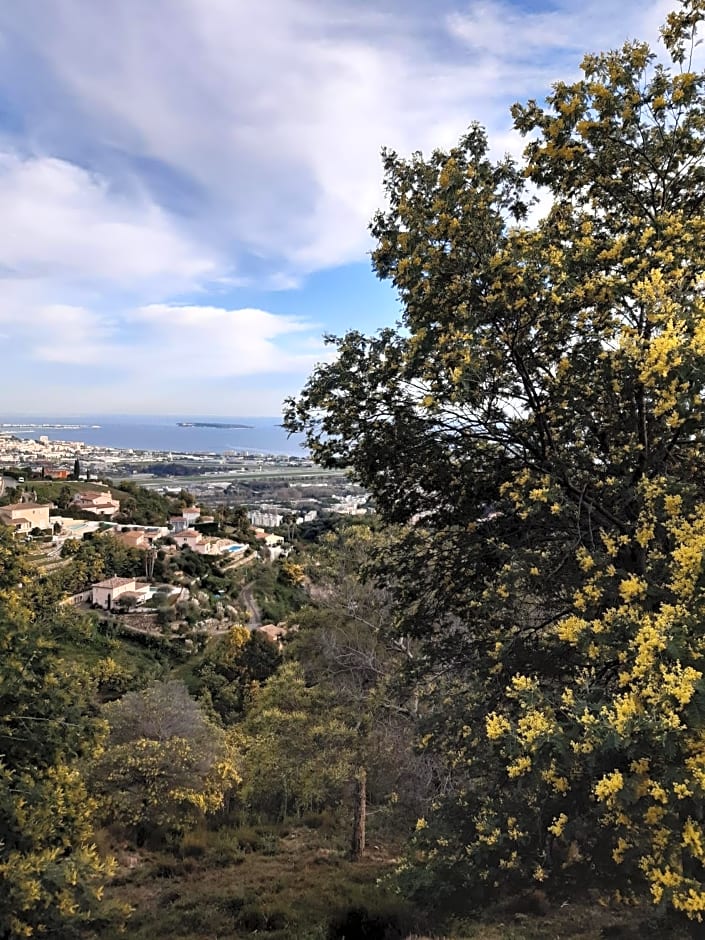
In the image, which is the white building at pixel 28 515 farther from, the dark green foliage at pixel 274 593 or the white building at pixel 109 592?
the dark green foliage at pixel 274 593

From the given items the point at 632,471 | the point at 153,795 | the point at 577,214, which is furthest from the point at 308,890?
the point at 577,214

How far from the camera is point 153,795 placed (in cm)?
1181

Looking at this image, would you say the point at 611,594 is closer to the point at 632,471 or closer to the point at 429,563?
Answer: the point at 632,471

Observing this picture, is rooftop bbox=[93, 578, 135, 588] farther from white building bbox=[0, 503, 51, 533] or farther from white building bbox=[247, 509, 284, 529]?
white building bbox=[247, 509, 284, 529]

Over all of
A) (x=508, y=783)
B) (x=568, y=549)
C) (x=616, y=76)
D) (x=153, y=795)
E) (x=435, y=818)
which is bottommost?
(x=153, y=795)

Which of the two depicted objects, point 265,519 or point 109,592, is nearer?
point 109,592

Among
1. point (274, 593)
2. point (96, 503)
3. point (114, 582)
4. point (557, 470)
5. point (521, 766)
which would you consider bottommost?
point (274, 593)

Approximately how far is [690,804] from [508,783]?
1562 millimetres

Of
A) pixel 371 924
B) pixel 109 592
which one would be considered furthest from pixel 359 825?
pixel 109 592

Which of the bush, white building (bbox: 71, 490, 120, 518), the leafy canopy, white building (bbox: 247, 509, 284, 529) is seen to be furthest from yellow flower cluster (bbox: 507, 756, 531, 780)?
white building (bbox: 247, 509, 284, 529)

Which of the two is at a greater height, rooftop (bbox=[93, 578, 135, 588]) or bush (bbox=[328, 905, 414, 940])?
bush (bbox=[328, 905, 414, 940])

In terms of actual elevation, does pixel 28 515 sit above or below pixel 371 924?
below

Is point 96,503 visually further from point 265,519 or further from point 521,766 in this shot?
point 521,766

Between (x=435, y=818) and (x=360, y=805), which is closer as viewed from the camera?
(x=435, y=818)
